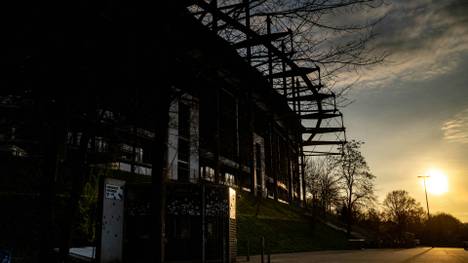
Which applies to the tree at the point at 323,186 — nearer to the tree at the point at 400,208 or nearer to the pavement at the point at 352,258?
the pavement at the point at 352,258

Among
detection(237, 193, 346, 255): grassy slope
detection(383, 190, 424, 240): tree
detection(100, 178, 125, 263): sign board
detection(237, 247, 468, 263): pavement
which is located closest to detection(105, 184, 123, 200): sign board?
detection(100, 178, 125, 263): sign board

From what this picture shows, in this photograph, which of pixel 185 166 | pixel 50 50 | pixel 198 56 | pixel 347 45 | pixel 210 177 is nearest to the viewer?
pixel 50 50

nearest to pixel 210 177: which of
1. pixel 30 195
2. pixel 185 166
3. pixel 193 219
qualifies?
pixel 185 166

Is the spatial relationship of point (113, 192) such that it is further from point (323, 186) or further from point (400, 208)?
point (400, 208)

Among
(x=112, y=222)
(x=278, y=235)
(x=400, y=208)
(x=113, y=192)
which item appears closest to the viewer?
(x=112, y=222)

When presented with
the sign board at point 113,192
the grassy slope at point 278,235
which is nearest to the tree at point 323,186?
the grassy slope at point 278,235

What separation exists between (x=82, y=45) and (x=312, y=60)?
300 cm

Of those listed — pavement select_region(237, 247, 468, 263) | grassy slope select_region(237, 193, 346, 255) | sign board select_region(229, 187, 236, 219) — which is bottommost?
pavement select_region(237, 247, 468, 263)

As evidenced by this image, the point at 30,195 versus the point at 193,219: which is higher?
the point at 30,195

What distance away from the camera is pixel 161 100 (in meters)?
5.47

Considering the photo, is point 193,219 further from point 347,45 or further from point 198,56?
point 347,45

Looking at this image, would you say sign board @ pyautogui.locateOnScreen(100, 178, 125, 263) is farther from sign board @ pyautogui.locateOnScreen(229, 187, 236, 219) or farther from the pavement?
the pavement

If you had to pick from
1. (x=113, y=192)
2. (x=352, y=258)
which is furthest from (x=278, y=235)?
(x=113, y=192)

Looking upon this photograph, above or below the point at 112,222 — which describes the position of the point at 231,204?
above
